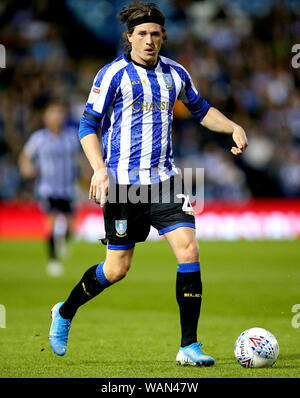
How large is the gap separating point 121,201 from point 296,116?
48.4 ft

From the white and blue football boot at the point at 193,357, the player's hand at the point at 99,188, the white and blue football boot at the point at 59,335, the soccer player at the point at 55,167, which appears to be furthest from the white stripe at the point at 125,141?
the soccer player at the point at 55,167

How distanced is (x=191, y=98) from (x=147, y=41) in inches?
24.8

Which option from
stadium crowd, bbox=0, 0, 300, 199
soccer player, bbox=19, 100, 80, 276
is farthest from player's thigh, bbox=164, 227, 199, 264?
stadium crowd, bbox=0, 0, 300, 199

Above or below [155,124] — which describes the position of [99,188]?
below

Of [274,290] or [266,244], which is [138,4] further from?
[266,244]

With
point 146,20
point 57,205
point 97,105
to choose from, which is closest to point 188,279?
point 97,105

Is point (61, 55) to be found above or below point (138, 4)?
above

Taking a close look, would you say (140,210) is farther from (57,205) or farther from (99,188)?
(57,205)

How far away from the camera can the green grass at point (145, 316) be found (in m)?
5.15

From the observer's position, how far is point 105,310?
27.4 ft

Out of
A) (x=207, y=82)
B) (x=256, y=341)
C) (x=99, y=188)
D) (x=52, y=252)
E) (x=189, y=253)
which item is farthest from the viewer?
(x=207, y=82)

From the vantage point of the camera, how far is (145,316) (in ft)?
25.8

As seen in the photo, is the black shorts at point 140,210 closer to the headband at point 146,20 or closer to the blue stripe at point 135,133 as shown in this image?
the blue stripe at point 135,133
